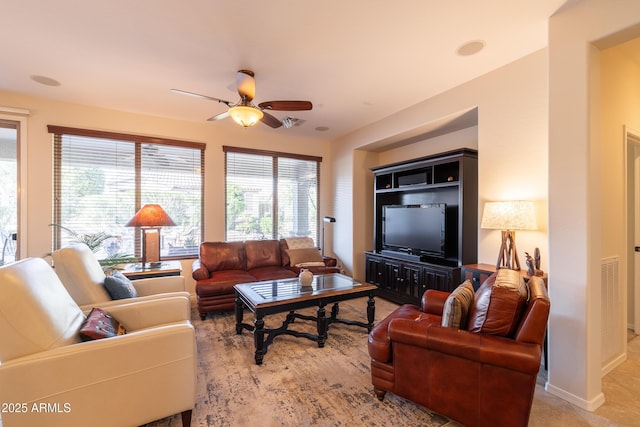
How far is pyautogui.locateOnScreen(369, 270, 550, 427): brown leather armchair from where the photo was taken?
1529 millimetres

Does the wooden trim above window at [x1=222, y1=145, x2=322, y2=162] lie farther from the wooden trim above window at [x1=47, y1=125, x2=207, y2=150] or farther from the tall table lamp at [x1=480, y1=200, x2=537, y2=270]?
the tall table lamp at [x1=480, y1=200, x2=537, y2=270]

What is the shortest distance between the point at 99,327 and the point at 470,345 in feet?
7.20

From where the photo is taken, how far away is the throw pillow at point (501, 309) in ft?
5.34

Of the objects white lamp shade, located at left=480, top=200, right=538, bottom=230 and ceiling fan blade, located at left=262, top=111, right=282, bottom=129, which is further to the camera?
ceiling fan blade, located at left=262, top=111, right=282, bottom=129

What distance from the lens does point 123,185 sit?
429 centimetres

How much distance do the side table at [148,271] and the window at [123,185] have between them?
919 millimetres

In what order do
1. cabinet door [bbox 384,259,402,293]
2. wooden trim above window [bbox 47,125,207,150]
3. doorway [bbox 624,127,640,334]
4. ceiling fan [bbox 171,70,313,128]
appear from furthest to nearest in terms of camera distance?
1. cabinet door [bbox 384,259,402,293]
2. wooden trim above window [bbox 47,125,207,150]
3. doorway [bbox 624,127,640,334]
4. ceiling fan [bbox 171,70,313,128]

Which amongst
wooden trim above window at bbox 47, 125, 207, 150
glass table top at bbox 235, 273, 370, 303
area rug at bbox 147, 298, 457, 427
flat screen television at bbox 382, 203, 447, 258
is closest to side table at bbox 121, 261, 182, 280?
area rug at bbox 147, 298, 457, 427

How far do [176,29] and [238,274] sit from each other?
295 cm

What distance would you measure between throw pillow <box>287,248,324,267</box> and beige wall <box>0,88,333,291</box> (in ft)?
3.94

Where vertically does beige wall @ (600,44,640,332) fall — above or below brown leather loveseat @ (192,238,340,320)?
above

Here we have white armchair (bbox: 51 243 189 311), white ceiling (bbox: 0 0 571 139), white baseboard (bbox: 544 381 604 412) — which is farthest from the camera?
white armchair (bbox: 51 243 189 311)

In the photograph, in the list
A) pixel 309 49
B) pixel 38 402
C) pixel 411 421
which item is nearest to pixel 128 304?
pixel 38 402

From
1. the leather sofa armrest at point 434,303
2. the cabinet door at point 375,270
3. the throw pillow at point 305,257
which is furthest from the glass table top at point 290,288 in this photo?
the cabinet door at point 375,270
